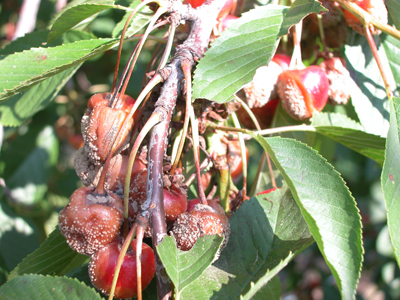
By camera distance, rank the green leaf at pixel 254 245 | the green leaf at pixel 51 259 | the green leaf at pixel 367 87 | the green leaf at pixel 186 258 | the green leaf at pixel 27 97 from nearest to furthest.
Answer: the green leaf at pixel 186 258, the green leaf at pixel 254 245, the green leaf at pixel 51 259, the green leaf at pixel 367 87, the green leaf at pixel 27 97

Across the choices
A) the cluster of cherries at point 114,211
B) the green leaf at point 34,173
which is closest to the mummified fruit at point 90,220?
the cluster of cherries at point 114,211

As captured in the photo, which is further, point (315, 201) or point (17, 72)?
point (17, 72)

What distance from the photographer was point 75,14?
90cm

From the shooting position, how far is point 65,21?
3.04 feet

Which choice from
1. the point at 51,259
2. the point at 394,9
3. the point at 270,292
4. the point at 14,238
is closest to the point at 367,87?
the point at 394,9

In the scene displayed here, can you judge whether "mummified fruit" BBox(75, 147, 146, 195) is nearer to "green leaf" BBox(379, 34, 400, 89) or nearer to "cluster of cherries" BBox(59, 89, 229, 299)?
"cluster of cherries" BBox(59, 89, 229, 299)

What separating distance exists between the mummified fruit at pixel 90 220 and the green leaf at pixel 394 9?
919 mm

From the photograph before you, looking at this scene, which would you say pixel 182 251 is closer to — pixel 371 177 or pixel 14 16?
pixel 371 177

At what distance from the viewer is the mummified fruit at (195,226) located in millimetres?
661

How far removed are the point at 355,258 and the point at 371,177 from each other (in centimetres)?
208

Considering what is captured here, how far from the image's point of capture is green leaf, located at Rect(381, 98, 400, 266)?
2.10 feet

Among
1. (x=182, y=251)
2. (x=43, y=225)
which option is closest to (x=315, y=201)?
(x=182, y=251)

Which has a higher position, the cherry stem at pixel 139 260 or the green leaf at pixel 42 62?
the green leaf at pixel 42 62

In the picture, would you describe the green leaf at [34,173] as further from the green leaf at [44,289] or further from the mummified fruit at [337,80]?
the mummified fruit at [337,80]
